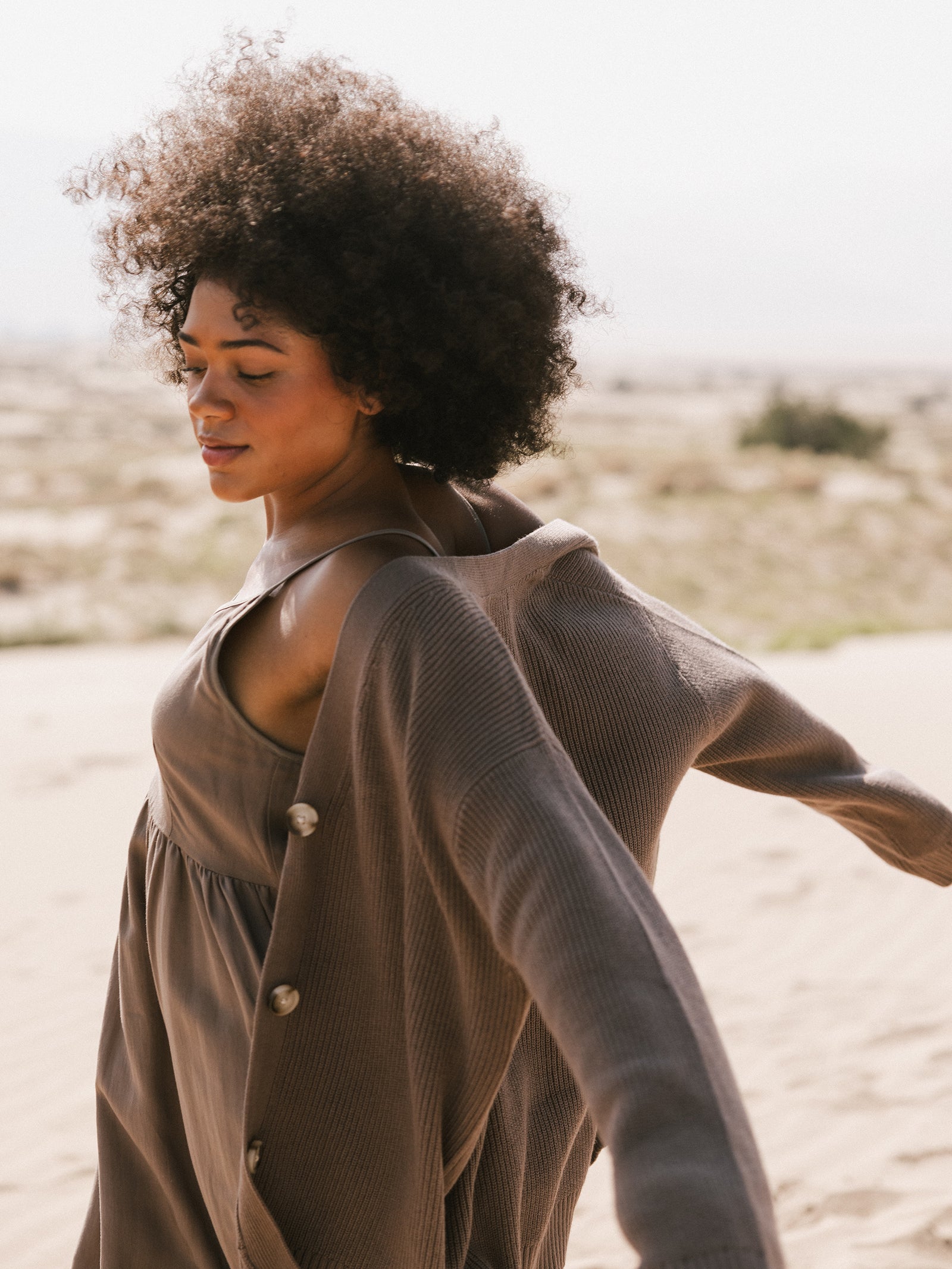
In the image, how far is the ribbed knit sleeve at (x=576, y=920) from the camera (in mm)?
1071

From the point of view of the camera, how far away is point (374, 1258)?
5.11 ft

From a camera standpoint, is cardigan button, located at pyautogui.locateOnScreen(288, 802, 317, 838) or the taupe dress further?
the taupe dress

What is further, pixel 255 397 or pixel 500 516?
pixel 500 516

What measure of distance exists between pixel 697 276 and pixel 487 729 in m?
204

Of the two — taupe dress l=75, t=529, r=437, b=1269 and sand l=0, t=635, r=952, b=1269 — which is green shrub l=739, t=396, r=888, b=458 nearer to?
sand l=0, t=635, r=952, b=1269

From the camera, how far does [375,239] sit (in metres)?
1.55

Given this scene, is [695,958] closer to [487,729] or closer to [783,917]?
[783,917]

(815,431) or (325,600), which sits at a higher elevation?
(325,600)

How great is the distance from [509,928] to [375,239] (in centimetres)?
82

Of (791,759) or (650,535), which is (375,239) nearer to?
(791,759)

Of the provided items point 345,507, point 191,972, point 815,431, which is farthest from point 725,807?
point 815,431

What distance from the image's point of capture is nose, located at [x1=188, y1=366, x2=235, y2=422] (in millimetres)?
1559

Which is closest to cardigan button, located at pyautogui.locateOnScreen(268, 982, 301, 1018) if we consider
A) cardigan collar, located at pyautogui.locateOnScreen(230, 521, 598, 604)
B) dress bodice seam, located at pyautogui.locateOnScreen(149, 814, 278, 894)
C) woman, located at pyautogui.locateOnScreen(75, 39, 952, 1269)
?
woman, located at pyautogui.locateOnScreen(75, 39, 952, 1269)

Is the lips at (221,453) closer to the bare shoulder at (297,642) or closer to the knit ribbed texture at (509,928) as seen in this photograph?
the bare shoulder at (297,642)
